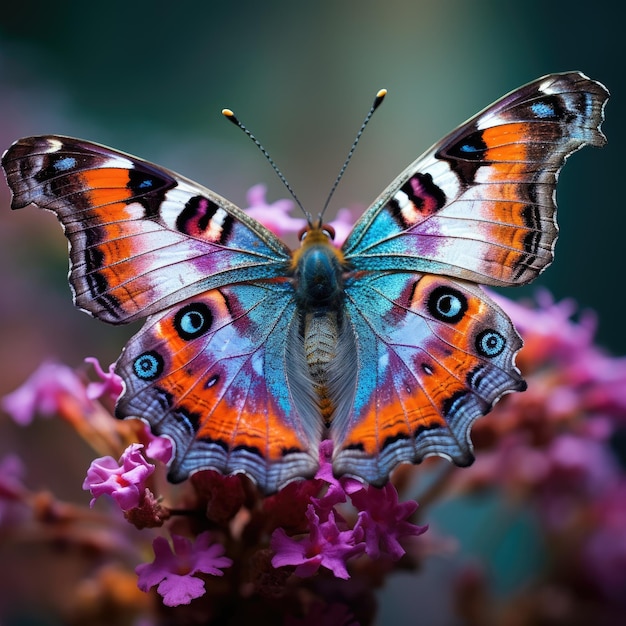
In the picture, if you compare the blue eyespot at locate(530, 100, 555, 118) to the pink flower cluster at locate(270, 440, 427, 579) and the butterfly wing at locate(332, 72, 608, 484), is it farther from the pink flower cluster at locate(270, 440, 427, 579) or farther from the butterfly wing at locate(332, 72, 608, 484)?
the pink flower cluster at locate(270, 440, 427, 579)

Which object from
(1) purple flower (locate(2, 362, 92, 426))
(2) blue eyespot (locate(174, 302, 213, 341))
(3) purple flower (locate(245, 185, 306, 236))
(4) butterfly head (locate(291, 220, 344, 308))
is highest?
(3) purple flower (locate(245, 185, 306, 236))

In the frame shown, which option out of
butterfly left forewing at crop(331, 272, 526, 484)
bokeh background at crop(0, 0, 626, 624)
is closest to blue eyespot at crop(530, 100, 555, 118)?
butterfly left forewing at crop(331, 272, 526, 484)

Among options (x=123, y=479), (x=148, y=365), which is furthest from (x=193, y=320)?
(x=123, y=479)

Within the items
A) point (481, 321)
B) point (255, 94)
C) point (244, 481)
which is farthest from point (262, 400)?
point (255, 94)

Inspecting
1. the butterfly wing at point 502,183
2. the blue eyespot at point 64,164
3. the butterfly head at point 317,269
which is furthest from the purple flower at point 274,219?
the blue eyespot at point 64,164

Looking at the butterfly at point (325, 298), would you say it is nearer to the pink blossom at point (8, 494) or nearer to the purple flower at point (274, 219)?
the purple flower at point (274, 219)
